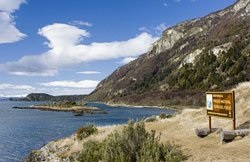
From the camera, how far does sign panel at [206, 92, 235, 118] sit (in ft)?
75.2

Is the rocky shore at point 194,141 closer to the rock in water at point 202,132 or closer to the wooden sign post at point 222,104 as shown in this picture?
the rock in water at point 202,132

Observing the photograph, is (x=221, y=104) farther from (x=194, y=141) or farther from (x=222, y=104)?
(x=194, y=141)

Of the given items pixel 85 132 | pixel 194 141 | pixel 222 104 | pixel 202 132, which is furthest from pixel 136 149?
pixel 85 132

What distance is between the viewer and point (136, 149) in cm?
2062

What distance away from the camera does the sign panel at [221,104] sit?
2293 centimetres

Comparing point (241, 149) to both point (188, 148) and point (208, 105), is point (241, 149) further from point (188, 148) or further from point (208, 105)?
point (208, 105)

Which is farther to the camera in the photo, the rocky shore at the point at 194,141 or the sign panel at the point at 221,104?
the sign panel at the point at 221,104

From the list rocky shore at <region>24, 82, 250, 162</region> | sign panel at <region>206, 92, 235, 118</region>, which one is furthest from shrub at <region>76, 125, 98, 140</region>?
sign panel at <region>206, 92, 235, 118</region>

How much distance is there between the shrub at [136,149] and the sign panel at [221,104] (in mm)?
3896

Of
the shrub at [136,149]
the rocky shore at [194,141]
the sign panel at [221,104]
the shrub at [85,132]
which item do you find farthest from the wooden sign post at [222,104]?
the shrub at [85,132]

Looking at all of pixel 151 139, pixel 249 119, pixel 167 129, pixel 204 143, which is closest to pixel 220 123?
pixel 249 119

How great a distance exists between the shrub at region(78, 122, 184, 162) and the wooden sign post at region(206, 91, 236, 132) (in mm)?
3859

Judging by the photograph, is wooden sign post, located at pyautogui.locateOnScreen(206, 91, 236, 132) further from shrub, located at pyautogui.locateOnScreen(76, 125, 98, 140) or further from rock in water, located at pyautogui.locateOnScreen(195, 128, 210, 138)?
shrub, located at pyautogui.locateOnScreen(76, 125, 98, 140)

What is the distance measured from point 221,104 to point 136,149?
6139 mm
